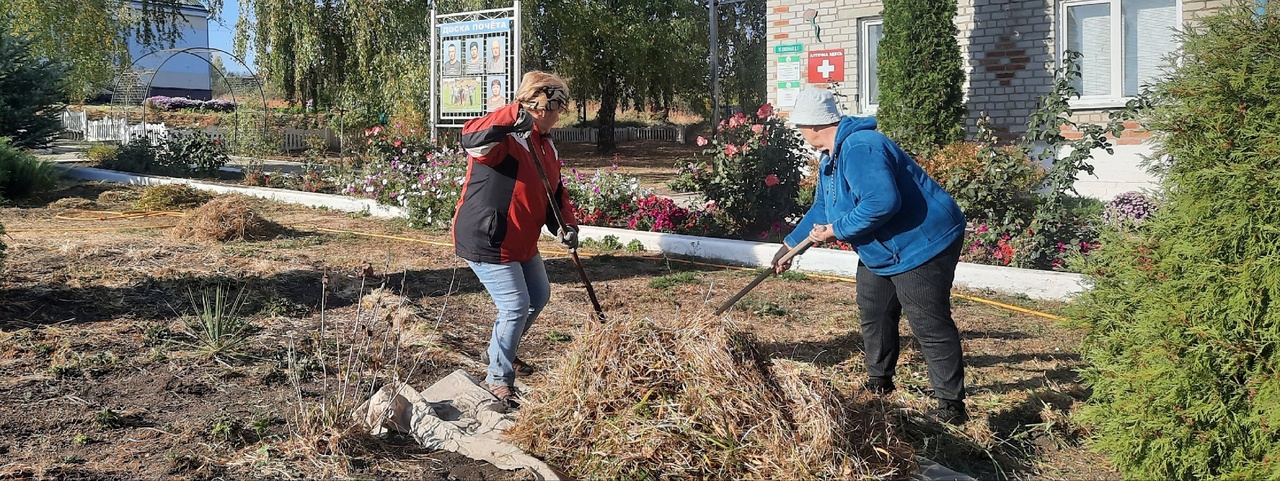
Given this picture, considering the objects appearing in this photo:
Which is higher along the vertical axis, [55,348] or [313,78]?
[313,78]

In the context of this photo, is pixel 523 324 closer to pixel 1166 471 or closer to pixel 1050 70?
pixel 1166 471

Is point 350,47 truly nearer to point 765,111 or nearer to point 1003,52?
point 1003,52

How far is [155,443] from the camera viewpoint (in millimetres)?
3943

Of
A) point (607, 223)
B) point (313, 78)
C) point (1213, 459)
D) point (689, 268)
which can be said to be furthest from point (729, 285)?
point (313, 78)

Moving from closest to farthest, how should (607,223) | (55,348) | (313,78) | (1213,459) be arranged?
(1213,459), (55,348), (607,223), (313,78)

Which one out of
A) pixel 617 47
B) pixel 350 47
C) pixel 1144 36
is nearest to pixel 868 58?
pixel 1144 36

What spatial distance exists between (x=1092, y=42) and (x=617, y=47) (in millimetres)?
14972

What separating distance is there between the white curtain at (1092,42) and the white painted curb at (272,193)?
28.8 ft

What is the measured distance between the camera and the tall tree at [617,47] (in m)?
24.8

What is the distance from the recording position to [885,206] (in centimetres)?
390

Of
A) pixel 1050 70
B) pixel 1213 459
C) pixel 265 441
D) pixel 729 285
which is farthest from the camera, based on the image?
pixel 1050 70

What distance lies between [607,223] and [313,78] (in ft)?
59.0

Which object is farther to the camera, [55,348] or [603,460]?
[55,348]

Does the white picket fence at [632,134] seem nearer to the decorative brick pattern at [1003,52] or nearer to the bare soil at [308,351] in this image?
the decorative brick pattern at [1003,52]
